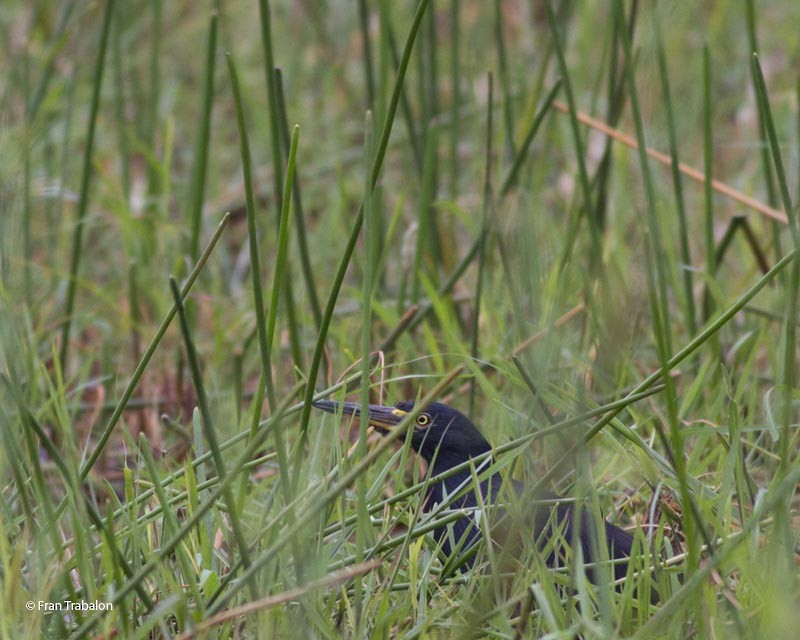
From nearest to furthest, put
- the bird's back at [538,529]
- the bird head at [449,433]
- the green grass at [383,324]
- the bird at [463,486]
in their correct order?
the green grass at [383,324]
the bird's back at [538,529]
the bird at [463,486]
the bird head at [449,433]

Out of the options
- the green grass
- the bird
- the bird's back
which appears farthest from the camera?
the bird

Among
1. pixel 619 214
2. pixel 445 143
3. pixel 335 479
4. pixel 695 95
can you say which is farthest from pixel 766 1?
pixel 335 479

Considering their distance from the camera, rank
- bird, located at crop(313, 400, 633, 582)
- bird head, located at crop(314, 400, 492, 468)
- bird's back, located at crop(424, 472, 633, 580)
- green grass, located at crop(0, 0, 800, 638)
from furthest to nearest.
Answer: bird head, located at crop(314, 400, 492, 468) → bird, located at crop(313, 400, 633, 582) → bird's back, located at crop(424, 472, 633, 580) → green grass, located at crop(0, 0, 800, 638)

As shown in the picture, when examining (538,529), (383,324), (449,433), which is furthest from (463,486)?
(383,324)

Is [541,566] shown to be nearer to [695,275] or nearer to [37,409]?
[37,409]

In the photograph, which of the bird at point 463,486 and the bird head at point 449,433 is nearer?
the bird at point 463,486

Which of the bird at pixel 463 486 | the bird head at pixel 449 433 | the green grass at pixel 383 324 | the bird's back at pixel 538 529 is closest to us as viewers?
the green grass at pixel 383 324

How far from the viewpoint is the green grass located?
161 cm

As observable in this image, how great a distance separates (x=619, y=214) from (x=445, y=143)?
1.01 metres

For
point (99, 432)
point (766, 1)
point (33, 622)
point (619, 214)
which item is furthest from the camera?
point (766, 1)

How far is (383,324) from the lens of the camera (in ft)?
10.2

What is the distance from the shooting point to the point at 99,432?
2.85 metres

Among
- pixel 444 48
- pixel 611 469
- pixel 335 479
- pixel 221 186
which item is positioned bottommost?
pixel 611 469

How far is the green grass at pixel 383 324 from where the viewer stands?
161 cm
